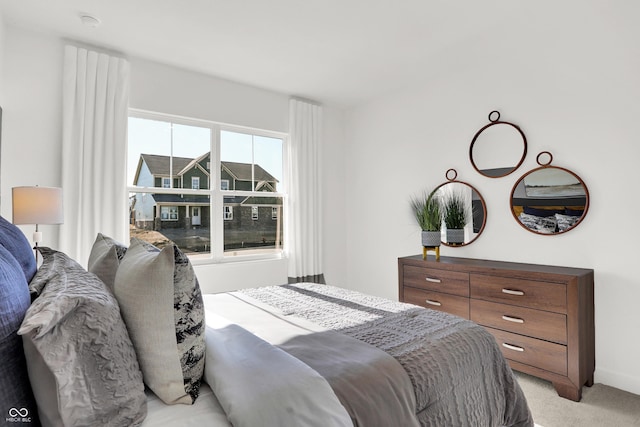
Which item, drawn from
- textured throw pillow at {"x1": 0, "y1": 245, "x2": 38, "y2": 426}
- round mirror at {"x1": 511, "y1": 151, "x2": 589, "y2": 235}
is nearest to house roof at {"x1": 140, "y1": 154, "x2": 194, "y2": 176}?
textured throw pillow at {"x1": 0, "y1": 245, "x2": 38, "y2": 426}

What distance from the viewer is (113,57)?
295cm

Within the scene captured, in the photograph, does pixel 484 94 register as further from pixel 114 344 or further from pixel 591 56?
pixel 114 344

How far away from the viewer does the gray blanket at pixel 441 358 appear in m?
1.29

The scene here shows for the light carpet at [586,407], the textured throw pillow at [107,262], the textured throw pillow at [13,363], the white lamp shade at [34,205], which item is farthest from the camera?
the white lamp shade at [34,205]

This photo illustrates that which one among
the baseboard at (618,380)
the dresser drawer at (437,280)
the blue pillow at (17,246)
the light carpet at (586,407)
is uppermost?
the blue pillow at (17,246)

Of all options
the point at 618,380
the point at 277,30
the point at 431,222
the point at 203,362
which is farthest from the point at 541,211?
the point at 203,362

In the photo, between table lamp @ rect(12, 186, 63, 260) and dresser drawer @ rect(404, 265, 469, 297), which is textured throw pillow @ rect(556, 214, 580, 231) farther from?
table lamp @ rect(12, 186, 63, 260)

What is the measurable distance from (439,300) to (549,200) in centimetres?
116

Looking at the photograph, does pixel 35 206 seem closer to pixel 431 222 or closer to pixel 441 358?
pixel 441 358

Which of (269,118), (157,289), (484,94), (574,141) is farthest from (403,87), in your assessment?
(157,289)

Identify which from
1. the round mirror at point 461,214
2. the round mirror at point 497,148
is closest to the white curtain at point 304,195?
the round mirror at point 461,214

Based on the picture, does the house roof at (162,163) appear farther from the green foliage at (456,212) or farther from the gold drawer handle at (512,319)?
the gold drawer handle at (512,319)

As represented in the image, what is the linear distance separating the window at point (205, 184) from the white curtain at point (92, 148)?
25cm

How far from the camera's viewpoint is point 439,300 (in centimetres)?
295
